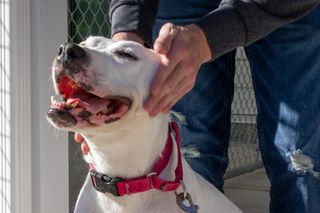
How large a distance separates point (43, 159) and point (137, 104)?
153cm

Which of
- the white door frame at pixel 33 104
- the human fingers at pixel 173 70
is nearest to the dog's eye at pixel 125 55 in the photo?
the human fingers at pixel 173 70

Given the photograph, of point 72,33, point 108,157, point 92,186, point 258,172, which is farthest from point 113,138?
point 258,172

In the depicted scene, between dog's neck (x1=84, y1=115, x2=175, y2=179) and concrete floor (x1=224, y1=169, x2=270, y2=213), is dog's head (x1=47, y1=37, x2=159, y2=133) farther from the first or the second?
concrete floor (x1=224, y1=169, x2=270, y2=213)

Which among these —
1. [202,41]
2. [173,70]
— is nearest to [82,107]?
[173,70]

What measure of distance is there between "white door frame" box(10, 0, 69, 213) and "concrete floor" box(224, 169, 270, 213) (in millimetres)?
1690

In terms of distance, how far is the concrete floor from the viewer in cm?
472

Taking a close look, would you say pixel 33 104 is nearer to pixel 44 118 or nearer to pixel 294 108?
pixel 44 118

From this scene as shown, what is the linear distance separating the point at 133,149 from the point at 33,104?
137 cm

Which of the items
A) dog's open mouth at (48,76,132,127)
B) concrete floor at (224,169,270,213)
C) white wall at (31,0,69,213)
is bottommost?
concrete floor at (224,169,270,213)

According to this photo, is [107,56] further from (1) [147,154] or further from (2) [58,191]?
(2) [58,191]

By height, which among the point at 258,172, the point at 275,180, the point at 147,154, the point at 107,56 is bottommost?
the point at 258,172

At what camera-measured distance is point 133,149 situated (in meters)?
2.04

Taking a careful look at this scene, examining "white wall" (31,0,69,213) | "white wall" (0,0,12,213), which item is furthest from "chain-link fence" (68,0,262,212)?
"white wall" (0,0,12,213)

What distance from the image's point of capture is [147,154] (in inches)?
81.1
